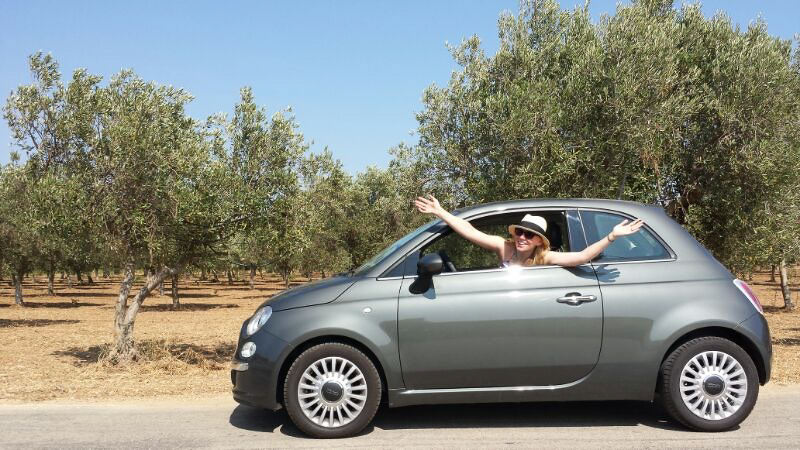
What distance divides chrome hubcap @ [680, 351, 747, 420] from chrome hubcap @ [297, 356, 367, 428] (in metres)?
2.62

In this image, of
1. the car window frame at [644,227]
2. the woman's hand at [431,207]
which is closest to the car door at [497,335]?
the car window frame at [644,227]

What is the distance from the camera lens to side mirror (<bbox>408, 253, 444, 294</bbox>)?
519 cm

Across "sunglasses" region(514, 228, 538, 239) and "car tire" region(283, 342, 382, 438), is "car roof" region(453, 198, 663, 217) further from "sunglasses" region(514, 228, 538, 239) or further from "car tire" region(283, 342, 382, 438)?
"car tire" region(283, 342, 382, 438)

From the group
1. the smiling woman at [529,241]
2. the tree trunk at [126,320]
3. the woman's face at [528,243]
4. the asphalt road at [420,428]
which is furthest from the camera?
the tree trunk at [126,320]

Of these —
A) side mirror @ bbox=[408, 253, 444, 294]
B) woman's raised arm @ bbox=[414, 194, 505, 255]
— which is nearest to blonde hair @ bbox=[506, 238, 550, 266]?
woman's raised arm @ bbox=[414, 194, 505, 255]

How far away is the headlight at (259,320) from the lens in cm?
543

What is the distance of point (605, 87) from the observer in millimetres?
10961

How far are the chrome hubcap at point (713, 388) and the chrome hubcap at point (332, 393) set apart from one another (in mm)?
A: 2624

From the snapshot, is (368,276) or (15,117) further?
(15,117)

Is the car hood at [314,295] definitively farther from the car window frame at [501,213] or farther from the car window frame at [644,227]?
the car window frame at [644,227]

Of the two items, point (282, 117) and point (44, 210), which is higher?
point (282, 117)

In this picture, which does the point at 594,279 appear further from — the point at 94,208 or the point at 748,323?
the point at 94,208

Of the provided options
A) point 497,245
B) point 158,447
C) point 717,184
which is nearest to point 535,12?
point 717,184

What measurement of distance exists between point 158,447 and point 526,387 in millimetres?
2896
